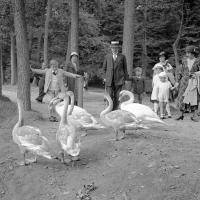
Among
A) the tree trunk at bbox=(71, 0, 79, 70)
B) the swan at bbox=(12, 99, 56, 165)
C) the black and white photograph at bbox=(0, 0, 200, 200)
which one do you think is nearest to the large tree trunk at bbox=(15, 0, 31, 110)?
the black and white photograph at bbox=(0, 0, 200, 200)

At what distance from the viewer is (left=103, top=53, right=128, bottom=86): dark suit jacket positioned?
1301 cm

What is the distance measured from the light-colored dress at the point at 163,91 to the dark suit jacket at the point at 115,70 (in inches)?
77.0

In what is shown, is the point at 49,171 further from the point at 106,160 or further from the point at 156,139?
the point at 156,139

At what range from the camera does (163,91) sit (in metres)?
14.5

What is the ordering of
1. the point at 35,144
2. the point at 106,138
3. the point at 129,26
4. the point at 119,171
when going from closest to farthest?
the point at 119,171 → the point at 35,144 → the point at 106,138 → the point at 129,26

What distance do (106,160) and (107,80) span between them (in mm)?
4272

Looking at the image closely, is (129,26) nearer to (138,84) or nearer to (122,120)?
(138,84)

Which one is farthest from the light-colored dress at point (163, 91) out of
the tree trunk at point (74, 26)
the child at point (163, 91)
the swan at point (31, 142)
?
the swan at point (31, 142)

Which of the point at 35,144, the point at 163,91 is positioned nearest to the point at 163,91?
the point at 163,91

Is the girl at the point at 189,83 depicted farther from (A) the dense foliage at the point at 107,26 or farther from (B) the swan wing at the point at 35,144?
(A) the dense foliage at the point at 107,26

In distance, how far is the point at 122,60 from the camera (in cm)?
1310

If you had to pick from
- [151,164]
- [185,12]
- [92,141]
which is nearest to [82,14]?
[185,12]

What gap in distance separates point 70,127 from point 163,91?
5758 mm

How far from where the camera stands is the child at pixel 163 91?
571 inches
